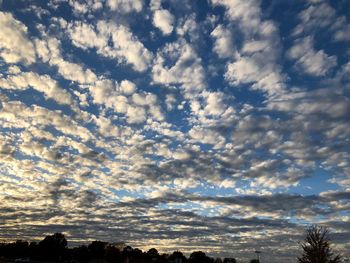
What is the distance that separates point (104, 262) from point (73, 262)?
2336 centimetres

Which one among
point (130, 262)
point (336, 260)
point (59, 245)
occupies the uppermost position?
point (59, 245)

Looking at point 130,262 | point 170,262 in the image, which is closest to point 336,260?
point 130,262

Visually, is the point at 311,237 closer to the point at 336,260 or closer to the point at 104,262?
the point at 336,260

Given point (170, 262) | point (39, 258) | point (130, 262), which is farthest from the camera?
point (39, 258)

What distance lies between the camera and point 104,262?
186125mm

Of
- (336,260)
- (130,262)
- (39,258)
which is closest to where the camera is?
(336,260)

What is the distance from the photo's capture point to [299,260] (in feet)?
140

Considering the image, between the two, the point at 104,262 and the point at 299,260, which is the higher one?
the point at 104,262

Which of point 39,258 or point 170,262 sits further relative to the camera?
point 39,258

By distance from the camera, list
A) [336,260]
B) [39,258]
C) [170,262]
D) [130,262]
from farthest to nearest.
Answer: [39,258] → [170,262] → [130,262] → [336,260]

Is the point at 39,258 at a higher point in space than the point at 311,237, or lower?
higher

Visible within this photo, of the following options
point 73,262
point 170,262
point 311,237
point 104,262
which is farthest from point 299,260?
point 73,262

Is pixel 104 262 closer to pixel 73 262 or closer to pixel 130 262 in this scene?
pixel 73 262

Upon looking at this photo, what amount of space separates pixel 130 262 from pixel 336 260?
104 metres
